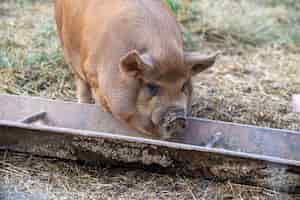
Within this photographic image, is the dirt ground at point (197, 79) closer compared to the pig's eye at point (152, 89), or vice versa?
the dirt ground at point (197, 79)

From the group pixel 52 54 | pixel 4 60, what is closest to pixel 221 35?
pixel 52 54

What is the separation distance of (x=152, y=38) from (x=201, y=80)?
2254 mm

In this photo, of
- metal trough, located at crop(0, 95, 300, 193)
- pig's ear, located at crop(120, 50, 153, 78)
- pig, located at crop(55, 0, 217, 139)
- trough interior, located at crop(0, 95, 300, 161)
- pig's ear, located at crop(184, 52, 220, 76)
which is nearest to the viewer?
metal trough, located at crop(0, 95, 300, 193)

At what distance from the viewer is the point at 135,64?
4.34 metres

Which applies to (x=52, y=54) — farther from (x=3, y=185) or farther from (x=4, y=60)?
(x=3, y=185)

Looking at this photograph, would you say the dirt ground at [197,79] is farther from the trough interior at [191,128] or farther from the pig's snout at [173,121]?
the trough interior at [191,128]

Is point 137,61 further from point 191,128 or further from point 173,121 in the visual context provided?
point 191,128

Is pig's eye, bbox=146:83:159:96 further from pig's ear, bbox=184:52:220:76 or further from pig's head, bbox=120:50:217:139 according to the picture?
pig's ear, bbox=184:52:220:76

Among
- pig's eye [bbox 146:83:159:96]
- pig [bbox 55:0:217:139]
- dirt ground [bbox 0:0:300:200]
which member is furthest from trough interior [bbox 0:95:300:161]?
dirt ground [bbox 0:0:300:200]

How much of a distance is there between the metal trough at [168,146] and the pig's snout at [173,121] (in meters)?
0.13

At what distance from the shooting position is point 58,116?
5109 millimetres

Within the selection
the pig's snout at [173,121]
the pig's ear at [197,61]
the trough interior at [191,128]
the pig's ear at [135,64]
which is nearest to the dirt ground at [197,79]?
the pig's snout at [173,121]

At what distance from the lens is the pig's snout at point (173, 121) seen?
169 inches

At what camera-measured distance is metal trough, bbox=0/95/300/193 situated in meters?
4.03
